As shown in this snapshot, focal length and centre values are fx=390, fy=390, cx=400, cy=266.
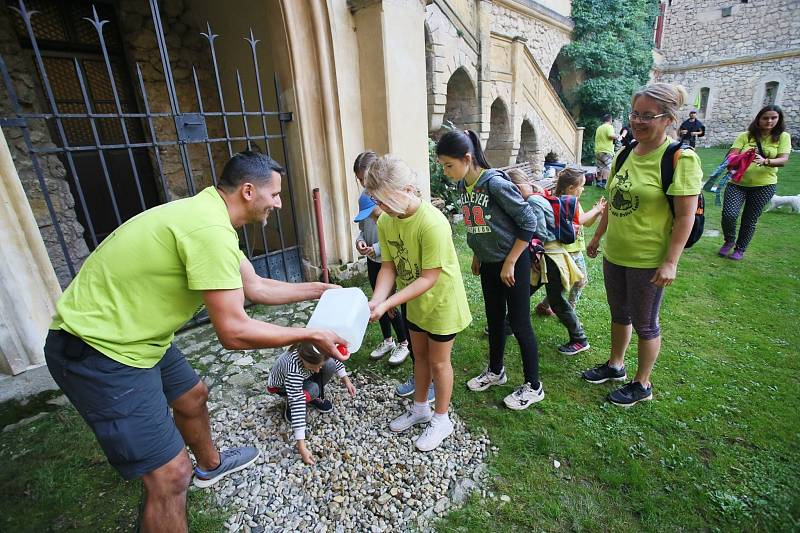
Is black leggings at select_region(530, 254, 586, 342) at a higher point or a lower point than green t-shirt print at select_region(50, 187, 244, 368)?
lower

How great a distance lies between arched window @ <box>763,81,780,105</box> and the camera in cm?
1827

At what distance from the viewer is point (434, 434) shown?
2.49m

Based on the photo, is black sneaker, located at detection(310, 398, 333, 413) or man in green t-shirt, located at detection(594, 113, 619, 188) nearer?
black sneaker, located at detection(310, 398, 333, 413)

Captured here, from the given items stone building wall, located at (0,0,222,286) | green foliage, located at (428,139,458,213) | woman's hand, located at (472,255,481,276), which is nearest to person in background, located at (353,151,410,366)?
woman's hand, located at (472,255,481,276)

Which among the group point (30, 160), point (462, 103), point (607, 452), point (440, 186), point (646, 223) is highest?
point (462, 103)

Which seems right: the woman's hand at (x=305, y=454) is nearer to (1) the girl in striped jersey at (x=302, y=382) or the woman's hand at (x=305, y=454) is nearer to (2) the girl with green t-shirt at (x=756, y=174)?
(1) the girl in striped jersey at (x=302, y=382)

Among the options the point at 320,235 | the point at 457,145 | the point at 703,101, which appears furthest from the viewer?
the point at 703,101

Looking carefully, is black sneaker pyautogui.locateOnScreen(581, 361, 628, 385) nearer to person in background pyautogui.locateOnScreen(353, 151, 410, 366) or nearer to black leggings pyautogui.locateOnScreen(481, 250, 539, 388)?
black leggings pyautogui.locateOnScreen(481, 250, 539, 388)

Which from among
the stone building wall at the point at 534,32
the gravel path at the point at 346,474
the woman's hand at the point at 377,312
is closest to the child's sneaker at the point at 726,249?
the gravel path at the point at 346,474

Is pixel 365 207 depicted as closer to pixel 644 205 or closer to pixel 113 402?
pixel 644 205

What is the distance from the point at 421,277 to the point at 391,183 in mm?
525

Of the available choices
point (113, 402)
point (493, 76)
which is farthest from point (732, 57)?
point (113, 402)

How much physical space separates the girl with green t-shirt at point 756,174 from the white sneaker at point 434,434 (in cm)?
512

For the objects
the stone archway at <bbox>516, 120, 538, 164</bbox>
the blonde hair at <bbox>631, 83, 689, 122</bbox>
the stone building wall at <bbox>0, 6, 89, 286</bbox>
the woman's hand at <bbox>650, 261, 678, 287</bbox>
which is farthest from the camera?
the stone archway at <bbox>516, 120, 538, 164</bbox>
